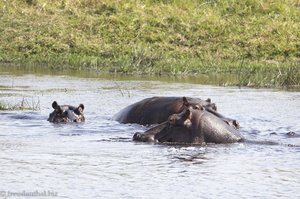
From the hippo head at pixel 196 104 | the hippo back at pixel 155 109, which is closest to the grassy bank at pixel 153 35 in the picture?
the hippo back at pixel 155 109

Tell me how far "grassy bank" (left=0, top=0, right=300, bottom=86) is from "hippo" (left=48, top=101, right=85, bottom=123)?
8769 mm

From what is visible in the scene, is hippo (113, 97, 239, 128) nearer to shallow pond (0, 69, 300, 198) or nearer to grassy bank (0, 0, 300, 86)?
shallow pond (0, 69, 300, 198)

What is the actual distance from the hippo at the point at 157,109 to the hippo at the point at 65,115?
0.54 meters

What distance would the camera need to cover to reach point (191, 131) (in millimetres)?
10195

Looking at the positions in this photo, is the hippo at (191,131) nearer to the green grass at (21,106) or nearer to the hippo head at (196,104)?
the hippo head at (196,104)

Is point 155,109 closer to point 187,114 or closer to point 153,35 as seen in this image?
point 187,114

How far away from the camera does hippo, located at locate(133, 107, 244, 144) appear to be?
10.1m

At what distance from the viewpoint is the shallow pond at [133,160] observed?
7773 millimetres

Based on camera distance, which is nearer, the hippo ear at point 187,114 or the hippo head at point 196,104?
the hippo ear at point 187,114

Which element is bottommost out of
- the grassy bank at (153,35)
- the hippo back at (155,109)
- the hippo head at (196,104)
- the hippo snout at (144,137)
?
the hippo snout at (144,137)

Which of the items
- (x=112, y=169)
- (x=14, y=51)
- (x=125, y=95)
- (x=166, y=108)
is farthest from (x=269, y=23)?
(x=112, y=169)

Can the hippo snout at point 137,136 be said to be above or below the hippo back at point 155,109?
below

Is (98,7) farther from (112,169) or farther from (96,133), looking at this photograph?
(112,169)

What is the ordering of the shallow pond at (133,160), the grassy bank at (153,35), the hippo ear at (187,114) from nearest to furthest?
the shallow pond at (133,160) → the hippo ear at (187,114) → the grassy bank at (153,35)
